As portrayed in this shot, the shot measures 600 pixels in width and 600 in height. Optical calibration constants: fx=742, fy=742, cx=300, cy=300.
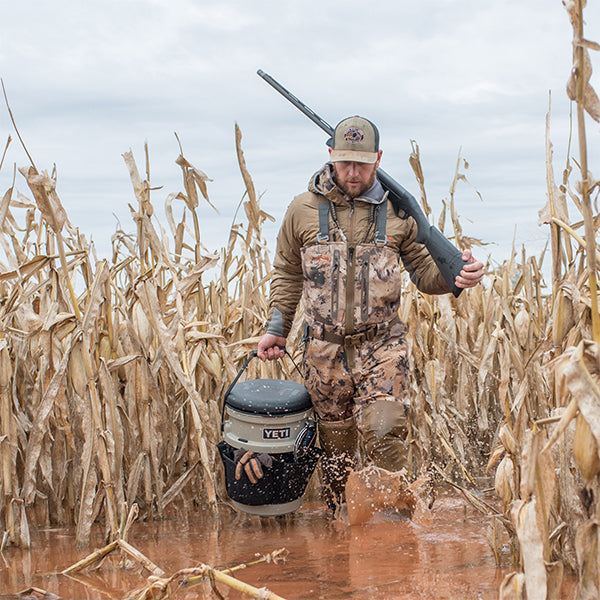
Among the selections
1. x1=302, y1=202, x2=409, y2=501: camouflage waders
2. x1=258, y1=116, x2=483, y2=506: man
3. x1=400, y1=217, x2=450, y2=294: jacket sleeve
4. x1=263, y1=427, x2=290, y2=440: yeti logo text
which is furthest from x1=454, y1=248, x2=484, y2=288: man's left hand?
x1=263, y1=427, x2=290, y2=440: yeti logo text

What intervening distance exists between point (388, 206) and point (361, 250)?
305 mm

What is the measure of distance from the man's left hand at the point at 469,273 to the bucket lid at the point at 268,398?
98 cm

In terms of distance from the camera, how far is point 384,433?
12.2 feet

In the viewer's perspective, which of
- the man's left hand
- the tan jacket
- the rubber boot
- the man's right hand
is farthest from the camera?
the man's right hand

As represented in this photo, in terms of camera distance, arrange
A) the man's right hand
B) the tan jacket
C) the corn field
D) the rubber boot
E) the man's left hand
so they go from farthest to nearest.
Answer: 1. the man's right hand
2. the tan jacket
3. the rubber boot
4. the man's left hand
5. the corn field

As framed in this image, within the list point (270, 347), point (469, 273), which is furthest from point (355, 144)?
point (270, 347)

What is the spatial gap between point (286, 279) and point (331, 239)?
474 mm

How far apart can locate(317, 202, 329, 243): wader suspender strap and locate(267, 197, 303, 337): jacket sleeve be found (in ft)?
0.70

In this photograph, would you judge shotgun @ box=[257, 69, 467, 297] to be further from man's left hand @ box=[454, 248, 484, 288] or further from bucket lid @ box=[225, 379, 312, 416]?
bucket lid @ box=[225, 379, 312, 416]

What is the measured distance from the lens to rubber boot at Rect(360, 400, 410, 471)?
3723 millimetres

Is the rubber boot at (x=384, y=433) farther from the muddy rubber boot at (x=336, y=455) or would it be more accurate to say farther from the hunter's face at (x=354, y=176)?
the hunter's face at (x=354, y=176)

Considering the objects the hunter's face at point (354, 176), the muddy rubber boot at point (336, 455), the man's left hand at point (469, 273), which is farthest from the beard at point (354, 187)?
the muddy rubber boot at point (336, 455)

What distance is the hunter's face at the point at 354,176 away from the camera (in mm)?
3773

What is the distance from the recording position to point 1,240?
3600 millimetres
